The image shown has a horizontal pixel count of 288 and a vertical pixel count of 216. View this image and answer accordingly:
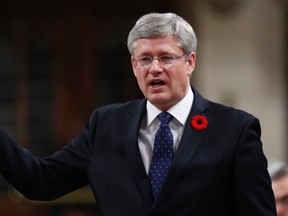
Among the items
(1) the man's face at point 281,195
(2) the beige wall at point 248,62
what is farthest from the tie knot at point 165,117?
(2) the beige wall at point 248,62

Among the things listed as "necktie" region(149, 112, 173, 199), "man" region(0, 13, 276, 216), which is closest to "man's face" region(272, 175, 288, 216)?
"man" region(0, 13, 276, 216)

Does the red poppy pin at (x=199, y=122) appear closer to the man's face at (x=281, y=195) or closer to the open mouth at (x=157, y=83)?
the open mouth at (x=157, y=83)

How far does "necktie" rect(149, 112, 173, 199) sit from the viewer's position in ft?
11.2

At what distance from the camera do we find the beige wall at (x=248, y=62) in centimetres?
861

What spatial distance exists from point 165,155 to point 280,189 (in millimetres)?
1502

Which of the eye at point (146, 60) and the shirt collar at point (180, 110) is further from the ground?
the eye at point (146, 60)

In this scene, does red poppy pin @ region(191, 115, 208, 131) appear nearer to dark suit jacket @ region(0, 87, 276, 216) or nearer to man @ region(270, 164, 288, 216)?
dark suit jacket @ region(0, 87, 276, 216)

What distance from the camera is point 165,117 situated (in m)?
3.47

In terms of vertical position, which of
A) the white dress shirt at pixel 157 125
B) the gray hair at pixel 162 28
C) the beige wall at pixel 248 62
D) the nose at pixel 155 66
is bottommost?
the beige wall at pixel 248 62

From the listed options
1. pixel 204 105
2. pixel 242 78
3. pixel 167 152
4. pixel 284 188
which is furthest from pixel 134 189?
pixel 242 78

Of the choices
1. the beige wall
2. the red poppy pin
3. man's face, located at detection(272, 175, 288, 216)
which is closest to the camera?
the red poppy pin

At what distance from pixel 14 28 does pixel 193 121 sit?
568 cm

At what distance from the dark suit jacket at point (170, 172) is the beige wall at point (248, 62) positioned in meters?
5.07

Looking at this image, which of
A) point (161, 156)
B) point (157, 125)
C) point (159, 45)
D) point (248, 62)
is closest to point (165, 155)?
point (161, 156)
